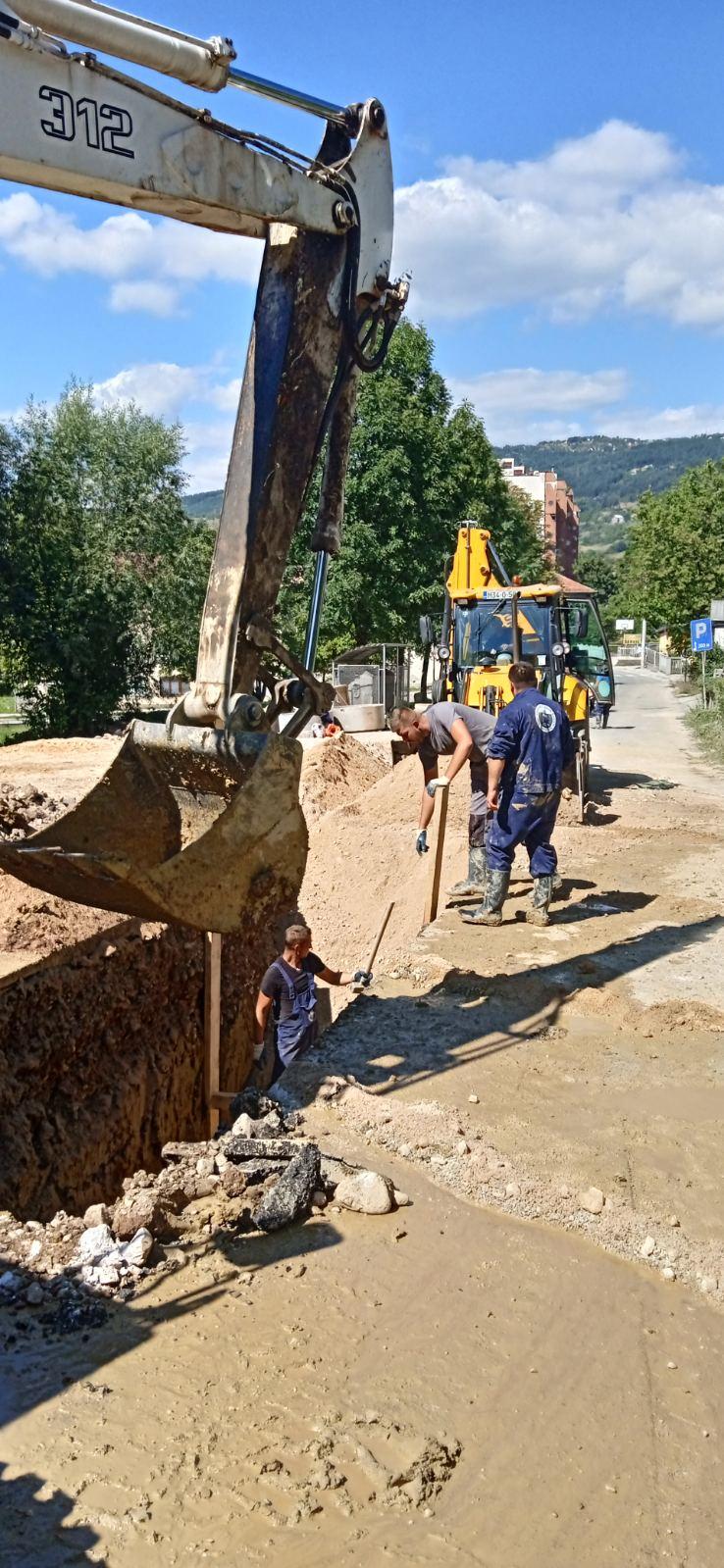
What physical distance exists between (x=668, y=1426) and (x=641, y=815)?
10749mm

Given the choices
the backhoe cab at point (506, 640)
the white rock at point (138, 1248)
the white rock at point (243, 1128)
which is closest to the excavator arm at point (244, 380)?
the white rock at point (243, 1128)

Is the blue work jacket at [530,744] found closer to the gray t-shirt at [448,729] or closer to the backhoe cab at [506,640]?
the gray t-shirt at [448,729]

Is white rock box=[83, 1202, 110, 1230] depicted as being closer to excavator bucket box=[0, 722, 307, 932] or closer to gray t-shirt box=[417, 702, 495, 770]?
excavator bucket box=[0, 722, 307, 932]

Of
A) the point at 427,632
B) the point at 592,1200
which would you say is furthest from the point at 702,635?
the point at 592,1200

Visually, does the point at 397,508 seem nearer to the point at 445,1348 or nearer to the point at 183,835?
the point at 183,835

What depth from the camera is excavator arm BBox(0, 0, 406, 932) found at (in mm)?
4301

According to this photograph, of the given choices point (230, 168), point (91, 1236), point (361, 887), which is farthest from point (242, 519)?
point (361, 887)

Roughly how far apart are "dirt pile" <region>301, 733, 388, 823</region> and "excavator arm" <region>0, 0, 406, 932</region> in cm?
902

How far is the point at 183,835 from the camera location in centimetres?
520

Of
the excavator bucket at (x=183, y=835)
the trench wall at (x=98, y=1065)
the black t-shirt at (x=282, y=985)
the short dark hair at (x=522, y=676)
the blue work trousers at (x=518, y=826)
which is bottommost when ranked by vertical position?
the trench wall at (x=98, y=1065)

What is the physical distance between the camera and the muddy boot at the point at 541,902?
26.8 ft

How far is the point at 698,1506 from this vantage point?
117 inches

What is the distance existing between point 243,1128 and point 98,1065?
1556mm

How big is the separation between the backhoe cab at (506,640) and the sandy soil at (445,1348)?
6.77 metres
